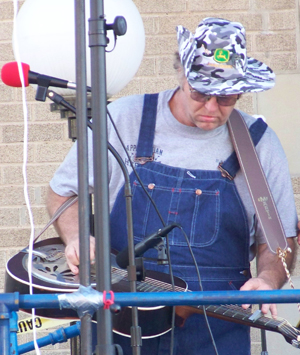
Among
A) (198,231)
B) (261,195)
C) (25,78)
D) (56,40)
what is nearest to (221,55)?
(261,195)

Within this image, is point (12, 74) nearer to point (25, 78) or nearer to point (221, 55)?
point (25, 78)

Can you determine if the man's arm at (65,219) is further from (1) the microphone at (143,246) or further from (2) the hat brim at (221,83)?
(2) the hat brim at (221,83)

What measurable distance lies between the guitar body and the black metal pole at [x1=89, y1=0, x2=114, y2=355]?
2.25ft

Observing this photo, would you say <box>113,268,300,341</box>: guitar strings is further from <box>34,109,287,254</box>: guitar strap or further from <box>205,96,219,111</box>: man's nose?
<box>205,96,219,111</box>: man's nose

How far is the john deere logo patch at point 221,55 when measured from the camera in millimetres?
2012

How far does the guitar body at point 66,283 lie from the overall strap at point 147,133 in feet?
1.24

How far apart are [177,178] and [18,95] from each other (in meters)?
1.83

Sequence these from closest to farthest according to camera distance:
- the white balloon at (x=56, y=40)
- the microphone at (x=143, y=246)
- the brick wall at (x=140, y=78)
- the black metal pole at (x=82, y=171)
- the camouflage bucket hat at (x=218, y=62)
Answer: the black metal pole at (x=82, y=171) < the microphone at (x=143, y=246) < the camouflage bucket hat at (x=218, y=62) < the white balloon at (x=56, y=40) < the brick wall at (x=140, y=78)

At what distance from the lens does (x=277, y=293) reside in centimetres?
122

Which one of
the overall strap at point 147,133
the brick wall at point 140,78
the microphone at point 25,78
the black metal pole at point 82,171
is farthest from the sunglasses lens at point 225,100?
the brick wall at point 140,78

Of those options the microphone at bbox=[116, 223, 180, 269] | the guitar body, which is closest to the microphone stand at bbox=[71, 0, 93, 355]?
the microphone at bbox=[116, 223, 180, 269]

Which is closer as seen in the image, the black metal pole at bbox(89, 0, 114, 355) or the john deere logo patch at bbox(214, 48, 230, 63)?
the black metal pole at bbox(89, 0, 114, 355)

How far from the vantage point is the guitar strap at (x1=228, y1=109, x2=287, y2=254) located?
2070 mm

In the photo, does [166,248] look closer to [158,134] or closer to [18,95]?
[158,134]
